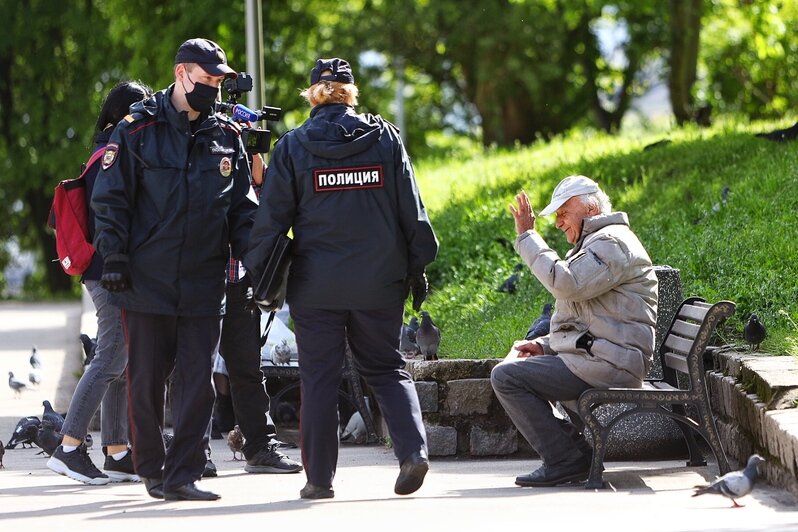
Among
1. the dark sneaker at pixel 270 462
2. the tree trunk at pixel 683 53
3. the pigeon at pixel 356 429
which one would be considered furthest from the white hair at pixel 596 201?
the tree trunk at pixel 683 53

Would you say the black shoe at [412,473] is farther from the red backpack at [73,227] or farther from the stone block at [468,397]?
the stone block at [468,397]

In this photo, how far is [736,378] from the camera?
24.8 ft

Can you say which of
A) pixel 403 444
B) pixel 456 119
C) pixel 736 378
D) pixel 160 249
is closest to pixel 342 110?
pixel 160 249

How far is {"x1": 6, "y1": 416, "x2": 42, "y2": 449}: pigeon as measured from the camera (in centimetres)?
907

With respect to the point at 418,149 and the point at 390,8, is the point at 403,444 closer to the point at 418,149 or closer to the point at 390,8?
the point at 390,8

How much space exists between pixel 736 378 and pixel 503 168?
958cm

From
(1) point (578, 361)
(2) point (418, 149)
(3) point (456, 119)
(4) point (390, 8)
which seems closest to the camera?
(1) point (578, 361)

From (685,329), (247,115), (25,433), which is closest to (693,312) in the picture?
(685,329)

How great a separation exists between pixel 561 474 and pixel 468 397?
1736 mm

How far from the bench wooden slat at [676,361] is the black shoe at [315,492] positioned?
6.36 feet

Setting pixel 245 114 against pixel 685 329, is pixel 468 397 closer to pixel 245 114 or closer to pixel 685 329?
pixel 685 329

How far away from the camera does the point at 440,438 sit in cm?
855

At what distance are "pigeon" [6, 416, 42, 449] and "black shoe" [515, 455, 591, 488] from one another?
3.64m

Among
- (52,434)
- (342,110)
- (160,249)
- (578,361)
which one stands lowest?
(52,434)
